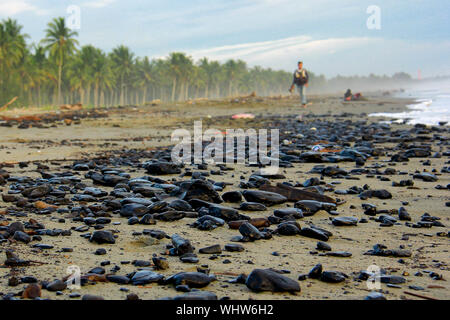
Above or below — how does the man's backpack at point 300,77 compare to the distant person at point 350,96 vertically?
above

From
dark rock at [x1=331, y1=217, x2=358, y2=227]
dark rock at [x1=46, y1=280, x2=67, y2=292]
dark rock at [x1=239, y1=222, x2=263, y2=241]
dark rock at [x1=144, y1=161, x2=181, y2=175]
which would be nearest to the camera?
dark rock at [x1=46, y1=280, x2=67, y2=292]

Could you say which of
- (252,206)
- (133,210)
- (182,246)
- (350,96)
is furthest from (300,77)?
(182,246)

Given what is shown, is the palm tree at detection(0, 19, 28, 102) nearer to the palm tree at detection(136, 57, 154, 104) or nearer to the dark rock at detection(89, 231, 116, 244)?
the palm tree at detection(136, 57, 154, 104)

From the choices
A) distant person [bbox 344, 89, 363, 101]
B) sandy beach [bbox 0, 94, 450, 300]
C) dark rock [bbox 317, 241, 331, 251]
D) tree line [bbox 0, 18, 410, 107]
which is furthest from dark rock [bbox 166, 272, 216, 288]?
tree line [bbox 0, 18, 410, 107]

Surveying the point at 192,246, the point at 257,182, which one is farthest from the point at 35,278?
the point at 257,182

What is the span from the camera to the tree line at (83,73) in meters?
66.7

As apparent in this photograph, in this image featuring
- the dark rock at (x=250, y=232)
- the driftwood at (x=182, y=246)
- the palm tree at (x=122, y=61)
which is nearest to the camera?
the driftwood at (x=182, y=246)

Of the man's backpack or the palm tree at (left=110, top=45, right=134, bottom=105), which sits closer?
the man's backpack

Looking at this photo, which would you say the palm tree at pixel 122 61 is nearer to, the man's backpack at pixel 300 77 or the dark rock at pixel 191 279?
the man's backpack at pixel 300 77

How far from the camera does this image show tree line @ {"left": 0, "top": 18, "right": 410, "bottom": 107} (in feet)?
219

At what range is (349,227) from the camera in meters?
4.16

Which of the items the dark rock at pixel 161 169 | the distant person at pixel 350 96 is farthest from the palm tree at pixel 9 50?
the dark rock at pixel 161 169
